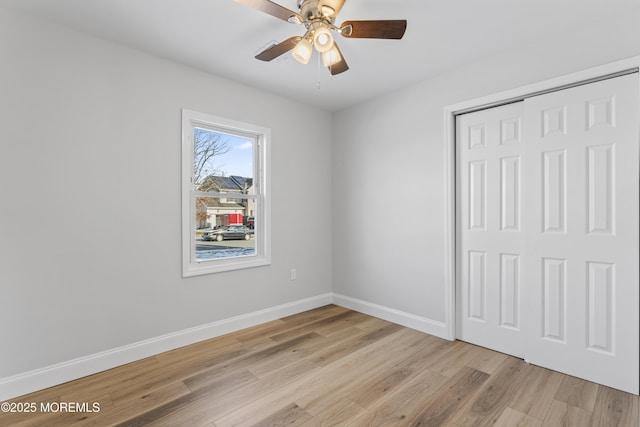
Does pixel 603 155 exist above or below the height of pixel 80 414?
above

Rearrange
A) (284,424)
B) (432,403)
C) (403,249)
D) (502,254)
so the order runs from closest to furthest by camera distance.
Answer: (284,424) → (432,403) → (502,254) → (403,249)

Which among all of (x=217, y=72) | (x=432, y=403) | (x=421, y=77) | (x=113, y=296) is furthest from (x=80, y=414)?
(x=421, y=77)

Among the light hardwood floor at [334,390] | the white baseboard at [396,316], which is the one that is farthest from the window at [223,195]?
the white baseboard at [396,316]

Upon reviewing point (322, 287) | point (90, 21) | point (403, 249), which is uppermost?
point (90, 21)

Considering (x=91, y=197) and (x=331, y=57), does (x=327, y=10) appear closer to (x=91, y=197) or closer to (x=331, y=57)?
(x=331, y=57)

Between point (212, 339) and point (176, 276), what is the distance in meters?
0.72

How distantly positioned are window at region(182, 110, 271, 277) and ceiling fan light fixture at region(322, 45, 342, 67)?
1409 mm

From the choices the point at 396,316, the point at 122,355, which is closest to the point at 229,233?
the point at 122,355

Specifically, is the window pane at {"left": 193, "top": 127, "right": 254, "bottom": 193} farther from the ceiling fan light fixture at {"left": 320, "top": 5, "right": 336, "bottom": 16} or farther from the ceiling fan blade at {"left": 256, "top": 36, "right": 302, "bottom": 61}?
the ceiling fan light fixture at {"left": 320, "top": 5, "right": 336, "bottom": 16}

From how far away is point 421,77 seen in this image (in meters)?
3.08

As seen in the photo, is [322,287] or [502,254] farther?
[322,287]

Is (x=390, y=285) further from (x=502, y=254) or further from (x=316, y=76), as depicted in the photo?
(x=316, y=76)

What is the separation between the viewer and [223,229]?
324 cm

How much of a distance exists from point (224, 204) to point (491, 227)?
2.60 metres
